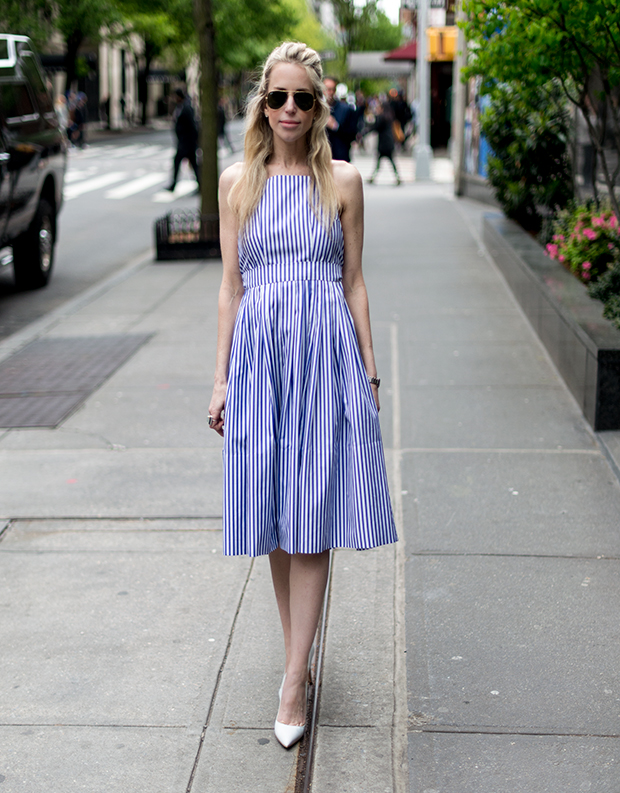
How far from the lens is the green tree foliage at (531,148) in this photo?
10875 mm

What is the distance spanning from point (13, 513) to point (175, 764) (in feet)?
7.21

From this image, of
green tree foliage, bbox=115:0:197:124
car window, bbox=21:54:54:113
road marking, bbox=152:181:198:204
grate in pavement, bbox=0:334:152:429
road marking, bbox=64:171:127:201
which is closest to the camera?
grate in pavement, bbox=0:334:152:429

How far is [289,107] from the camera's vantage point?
9.53 feet

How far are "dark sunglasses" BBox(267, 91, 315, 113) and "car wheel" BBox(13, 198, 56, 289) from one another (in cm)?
819

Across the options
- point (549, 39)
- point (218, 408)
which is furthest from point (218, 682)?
point (549, 39)

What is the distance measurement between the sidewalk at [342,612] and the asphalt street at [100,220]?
1.75m

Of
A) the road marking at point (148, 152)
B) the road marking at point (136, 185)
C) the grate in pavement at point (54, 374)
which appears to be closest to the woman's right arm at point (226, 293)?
the grate in pavement at point (54, 374)

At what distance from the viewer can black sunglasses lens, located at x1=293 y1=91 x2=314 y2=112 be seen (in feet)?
9.53

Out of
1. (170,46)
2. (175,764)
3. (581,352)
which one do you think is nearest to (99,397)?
(581,352)

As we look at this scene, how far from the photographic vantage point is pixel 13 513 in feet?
15.6

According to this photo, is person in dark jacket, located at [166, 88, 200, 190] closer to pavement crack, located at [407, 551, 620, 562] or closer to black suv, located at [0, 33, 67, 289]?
black suv, located at [0, 33, 67, 289]

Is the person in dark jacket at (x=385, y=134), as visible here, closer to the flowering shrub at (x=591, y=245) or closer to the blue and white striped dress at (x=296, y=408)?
the flowering shrub at (x=591, y=245)

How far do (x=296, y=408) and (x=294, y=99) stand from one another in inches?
34.2

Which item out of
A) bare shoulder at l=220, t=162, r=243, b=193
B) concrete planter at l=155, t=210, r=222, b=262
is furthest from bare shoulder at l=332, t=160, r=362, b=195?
concrete planter at l=155, t=210, r=222, b=262
